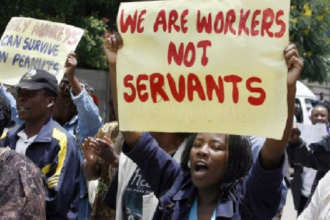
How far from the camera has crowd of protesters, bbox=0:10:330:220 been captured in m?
3.21

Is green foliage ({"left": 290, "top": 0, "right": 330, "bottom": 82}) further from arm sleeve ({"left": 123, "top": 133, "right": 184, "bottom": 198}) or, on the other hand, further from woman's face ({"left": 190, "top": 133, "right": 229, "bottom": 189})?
woman's face ({"left": 190, "top": 133, "right": 229, "bottom": 189})

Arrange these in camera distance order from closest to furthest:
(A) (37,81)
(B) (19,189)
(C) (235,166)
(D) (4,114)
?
(C) (235,166) < (B) (19,189) < (D) (4,114) < (A) (37,81)

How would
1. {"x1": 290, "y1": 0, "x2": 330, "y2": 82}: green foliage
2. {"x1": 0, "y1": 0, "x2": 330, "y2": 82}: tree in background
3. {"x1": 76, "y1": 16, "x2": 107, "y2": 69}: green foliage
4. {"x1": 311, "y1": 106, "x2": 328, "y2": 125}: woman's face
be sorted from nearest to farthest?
1. {"x1": 311, "y1": 106, "x2": 328, "y2": 125}: woman's face
2. {"x1": 0, "y1": 0, "x2": 330, "y2": 82}: tree in background
3. {"x1": 76, "y1": 16, "x2": 107, "y2": 69}: green foliage
4. {"x1": 290, "y1": 0, "x2": 330, "y2": 82}: green foliage

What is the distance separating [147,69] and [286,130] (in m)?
0.70

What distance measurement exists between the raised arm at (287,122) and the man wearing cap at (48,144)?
179cm

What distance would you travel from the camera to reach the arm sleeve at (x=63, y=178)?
457cm

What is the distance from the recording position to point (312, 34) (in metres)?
19.3

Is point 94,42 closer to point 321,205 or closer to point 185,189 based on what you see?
point 185,189

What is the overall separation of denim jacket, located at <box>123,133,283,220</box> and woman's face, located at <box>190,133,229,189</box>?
3.9 inches

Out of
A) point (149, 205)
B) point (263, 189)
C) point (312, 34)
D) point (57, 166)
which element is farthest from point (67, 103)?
point (312, 34)

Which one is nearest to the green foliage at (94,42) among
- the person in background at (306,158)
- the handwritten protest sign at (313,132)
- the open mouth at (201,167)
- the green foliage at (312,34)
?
the green foliage at (312,34)

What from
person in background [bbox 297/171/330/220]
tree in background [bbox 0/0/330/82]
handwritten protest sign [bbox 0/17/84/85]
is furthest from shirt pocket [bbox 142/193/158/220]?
tree in background [bbox 0/0/330/82]

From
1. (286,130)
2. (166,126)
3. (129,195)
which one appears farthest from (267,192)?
(129,195)

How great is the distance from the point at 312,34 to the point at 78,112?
580 inches
